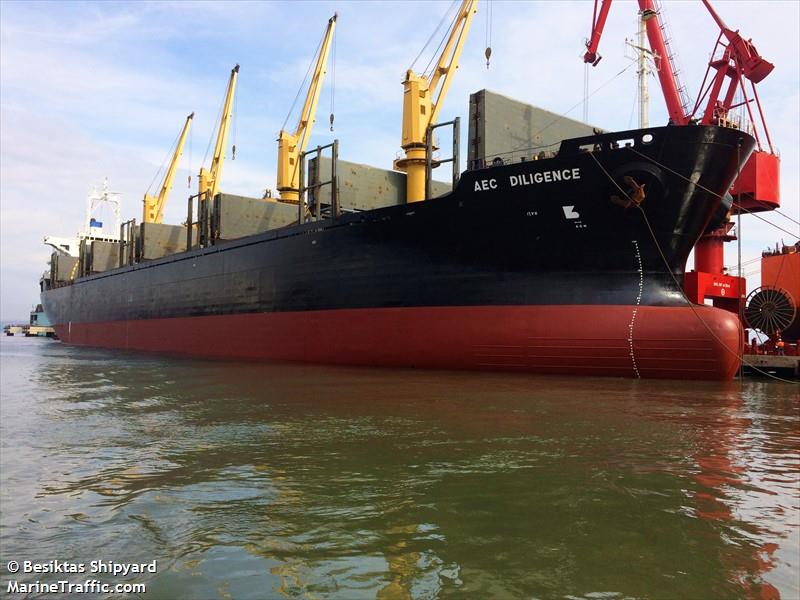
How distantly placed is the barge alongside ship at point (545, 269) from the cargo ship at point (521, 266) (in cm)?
3

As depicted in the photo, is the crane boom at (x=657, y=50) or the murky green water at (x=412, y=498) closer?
the murky green water at (x=412, y=498)

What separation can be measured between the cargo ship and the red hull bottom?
31 millimetres

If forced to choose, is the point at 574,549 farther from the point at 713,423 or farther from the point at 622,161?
the point at 622,161

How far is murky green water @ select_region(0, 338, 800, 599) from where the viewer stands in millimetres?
2750

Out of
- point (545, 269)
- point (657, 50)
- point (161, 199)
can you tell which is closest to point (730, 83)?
point (657, 50)

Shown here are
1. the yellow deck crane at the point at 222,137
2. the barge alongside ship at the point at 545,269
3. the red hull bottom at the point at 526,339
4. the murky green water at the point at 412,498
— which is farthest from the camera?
the yellow deck crane at the point at 222,137

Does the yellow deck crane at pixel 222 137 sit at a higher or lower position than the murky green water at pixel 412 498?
higher

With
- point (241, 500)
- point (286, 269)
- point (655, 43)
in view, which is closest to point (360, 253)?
point (286, 269)

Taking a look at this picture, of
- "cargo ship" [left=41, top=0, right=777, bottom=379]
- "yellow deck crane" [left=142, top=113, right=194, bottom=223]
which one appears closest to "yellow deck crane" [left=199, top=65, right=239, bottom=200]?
"yellow deck crane" [left=142, top=113, right=194, bottom=223]

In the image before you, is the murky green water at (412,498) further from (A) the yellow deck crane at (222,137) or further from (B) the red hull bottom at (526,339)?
(A) the yellow deck crane at (222,137)

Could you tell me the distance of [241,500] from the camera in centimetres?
388

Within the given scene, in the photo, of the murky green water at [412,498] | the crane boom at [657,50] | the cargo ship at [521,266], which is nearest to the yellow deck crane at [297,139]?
the cargo ship at [521,266]

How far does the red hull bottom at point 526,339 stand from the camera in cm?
1190

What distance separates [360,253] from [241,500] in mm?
12047
